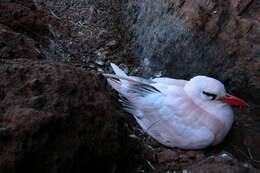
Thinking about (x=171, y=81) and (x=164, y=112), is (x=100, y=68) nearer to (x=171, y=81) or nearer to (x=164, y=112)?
(x=171, y=81)

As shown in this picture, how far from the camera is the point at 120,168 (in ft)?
9.78

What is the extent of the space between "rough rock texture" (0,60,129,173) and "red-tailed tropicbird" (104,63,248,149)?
70 cm

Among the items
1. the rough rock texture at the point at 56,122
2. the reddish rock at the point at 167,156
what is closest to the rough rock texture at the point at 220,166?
the reddish rock at the point at 167,156

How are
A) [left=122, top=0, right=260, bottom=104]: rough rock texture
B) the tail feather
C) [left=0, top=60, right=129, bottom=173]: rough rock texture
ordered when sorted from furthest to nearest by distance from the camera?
the tail feather
[left=122, top=0, right=260, bottom=104]: rough rock texture
[left=0, top=60, right=129, bottom=173]: rough rock texture

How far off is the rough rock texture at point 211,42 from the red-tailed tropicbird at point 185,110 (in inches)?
10.5

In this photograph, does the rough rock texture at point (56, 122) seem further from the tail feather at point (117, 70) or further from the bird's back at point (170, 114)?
the tail feather at point (117, 70)

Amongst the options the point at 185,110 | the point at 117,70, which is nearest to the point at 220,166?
the point at 185,110

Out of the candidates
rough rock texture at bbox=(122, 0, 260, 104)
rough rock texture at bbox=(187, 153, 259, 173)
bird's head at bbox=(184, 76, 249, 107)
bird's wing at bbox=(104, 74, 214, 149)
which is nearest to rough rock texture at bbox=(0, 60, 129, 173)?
rough rock texture at bbox=(187, 153, 259, 173)

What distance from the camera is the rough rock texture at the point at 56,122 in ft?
8.13

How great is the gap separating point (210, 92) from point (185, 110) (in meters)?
0.22

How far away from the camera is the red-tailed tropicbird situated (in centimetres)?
354

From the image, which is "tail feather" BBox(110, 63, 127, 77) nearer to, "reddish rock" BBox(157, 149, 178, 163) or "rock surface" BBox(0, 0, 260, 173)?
"rock surface" BBox(0, 0, 260, 173)

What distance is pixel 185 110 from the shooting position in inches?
141

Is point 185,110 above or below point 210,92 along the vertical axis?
below
